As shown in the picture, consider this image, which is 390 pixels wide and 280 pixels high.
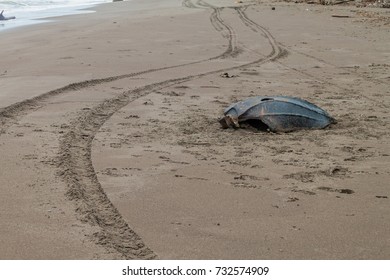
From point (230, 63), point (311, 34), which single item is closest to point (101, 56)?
point (230, 63)

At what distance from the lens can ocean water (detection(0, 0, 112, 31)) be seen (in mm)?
16875

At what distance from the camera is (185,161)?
4.30 metres

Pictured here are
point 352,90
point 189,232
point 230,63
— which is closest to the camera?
point 189,232

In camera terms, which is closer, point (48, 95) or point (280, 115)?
point (280, 115)

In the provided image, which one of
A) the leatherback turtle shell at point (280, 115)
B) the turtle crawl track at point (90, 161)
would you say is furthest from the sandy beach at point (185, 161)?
the leatherback turtle shell at point (280, 115)

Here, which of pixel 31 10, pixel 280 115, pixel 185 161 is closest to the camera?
pixel 185 161

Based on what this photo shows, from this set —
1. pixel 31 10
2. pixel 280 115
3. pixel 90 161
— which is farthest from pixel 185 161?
pixel 31 10

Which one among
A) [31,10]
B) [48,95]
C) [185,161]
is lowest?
[185,161]

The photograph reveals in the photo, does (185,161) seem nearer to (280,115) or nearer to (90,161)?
(90,161)

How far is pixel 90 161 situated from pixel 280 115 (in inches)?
75.5

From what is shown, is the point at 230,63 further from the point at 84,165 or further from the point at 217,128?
the point at 84,165

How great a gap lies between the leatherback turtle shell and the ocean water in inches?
448

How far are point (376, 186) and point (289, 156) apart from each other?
2.80 ft
